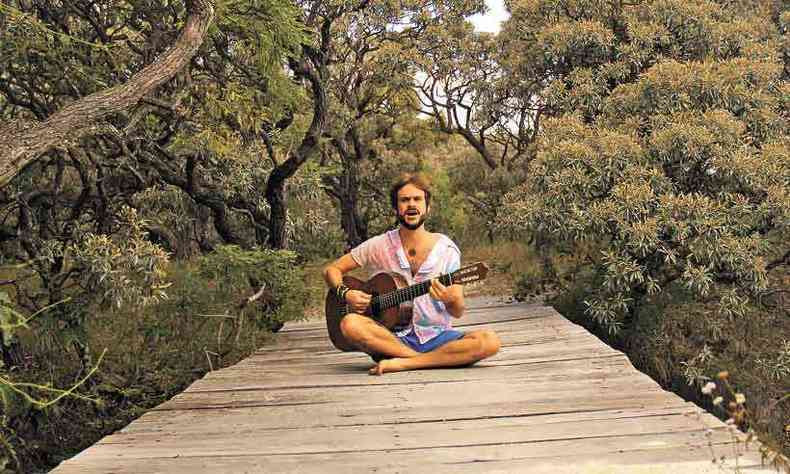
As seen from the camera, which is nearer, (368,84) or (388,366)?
(388,366)

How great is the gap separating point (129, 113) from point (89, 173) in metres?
0.58

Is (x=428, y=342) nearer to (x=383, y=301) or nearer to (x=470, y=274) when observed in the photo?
(x=383, y=301)

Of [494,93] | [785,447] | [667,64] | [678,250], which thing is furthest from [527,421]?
[494,93]

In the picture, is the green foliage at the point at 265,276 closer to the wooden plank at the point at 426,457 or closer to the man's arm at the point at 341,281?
the man's arm at the point at 341,281

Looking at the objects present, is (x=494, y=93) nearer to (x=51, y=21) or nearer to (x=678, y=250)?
(x=678, y=250)

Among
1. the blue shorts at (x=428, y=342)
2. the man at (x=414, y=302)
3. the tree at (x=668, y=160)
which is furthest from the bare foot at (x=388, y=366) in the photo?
the tree at (x=668, y=160)

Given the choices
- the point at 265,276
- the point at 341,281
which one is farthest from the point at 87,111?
the point at 265,276

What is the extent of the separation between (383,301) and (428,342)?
42cm

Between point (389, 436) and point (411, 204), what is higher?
point (411, 204)

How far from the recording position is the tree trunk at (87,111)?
3.61 meters

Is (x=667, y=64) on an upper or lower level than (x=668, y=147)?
upper

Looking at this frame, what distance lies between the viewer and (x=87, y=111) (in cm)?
392

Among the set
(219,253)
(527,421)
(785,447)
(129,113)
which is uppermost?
(129,113)

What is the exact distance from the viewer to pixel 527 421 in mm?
3846
